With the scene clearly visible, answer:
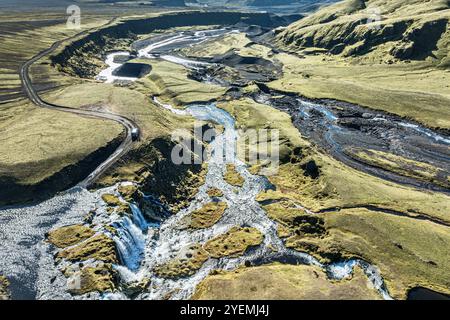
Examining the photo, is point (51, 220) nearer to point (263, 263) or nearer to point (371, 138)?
point (263, 263)

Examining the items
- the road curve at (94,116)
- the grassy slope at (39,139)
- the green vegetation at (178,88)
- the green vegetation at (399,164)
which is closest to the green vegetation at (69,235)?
the road curve at (94,116)

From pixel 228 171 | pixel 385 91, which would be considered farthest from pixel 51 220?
pixel 385 91

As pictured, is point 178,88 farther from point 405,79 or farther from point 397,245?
point 397,245

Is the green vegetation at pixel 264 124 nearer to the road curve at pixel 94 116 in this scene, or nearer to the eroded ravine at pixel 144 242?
the eroded ravine at pixel 144 242

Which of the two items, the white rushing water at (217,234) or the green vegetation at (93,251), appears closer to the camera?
the white rushing water at (217,234)

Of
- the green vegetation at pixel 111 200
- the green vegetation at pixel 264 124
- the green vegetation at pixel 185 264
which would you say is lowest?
the green vegetation at pixel 185 264

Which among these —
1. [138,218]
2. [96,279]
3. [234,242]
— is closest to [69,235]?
[96,279]

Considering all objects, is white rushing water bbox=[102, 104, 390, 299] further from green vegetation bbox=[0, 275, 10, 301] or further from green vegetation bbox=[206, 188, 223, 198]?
green vegetation bbox=[0, 275, 10, 301]
